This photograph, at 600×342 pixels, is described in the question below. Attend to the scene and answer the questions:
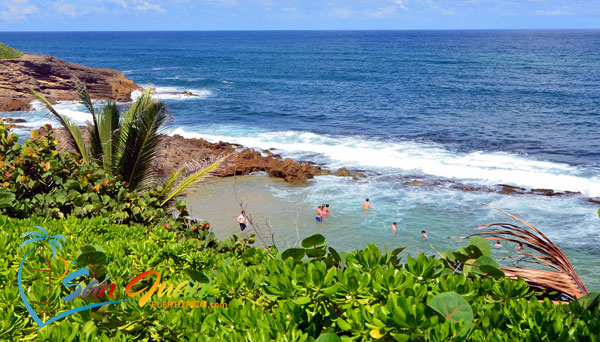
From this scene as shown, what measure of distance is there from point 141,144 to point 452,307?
23.4 feet

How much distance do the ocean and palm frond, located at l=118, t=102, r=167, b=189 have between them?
455 mm

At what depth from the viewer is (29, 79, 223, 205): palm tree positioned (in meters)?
8.33

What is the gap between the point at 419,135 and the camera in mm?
31578

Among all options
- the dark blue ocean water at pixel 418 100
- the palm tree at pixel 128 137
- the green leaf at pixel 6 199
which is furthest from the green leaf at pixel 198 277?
the dark blue ocean water at pixel 418 100

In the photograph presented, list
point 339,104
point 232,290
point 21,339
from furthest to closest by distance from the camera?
point 339,104, point 232,290, point 21,339

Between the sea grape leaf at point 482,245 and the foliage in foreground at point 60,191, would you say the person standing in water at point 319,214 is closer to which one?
the foliage in foreground at point 60,191

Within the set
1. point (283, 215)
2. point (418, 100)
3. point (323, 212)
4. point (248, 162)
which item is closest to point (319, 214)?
point (323, 212)

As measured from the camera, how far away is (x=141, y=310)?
2.67 metres

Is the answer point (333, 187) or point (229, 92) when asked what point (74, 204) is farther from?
point (229, 92)

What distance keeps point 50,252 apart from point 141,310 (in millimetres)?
1375

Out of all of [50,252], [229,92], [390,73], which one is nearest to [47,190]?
[50,252]

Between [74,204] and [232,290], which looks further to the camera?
[74,204]

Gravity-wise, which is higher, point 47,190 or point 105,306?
point 105,306

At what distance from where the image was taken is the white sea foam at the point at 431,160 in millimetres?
21875
